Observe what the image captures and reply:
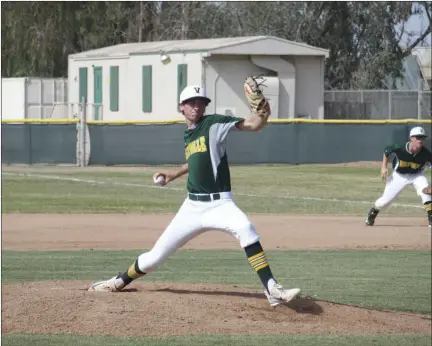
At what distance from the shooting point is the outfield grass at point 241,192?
21328 millimetres

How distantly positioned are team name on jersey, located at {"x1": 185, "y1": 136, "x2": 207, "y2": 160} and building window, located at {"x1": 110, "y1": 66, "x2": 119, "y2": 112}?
2679 cm

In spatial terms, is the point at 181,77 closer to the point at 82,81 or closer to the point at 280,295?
the point at 82,81

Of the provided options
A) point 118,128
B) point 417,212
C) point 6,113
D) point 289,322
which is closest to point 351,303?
point 289,322

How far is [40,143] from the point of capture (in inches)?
1249

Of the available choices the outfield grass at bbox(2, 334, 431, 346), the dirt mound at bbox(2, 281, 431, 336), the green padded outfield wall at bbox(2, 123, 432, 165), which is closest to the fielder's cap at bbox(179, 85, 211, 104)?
the dirt mound at bbox(2, 281, 431, 336)

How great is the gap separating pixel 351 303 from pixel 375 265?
307 centimetres

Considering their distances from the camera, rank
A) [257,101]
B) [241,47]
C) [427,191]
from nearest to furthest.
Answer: [257,101]
[427,191]
[241,47]

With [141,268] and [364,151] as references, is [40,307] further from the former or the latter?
[364,151]

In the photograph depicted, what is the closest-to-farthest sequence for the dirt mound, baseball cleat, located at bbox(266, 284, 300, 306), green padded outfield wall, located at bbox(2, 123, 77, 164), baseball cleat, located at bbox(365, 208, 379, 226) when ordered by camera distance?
1. the dirt mound
2. baseball cleat, located at bbox(266, 284, 300, 306)
3. baseball cleat, located at bbox(365, 208, 379, 226)
4. green padded outfield wall, located at bbox(2, 123, 77, 164)

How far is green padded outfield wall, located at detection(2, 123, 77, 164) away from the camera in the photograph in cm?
3158

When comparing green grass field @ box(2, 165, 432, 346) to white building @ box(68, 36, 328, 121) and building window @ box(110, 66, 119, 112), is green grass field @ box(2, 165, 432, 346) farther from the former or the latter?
building window @ box(110, 66, 119, 112)

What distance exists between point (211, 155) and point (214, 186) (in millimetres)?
254

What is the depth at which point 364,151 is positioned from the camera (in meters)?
33.0

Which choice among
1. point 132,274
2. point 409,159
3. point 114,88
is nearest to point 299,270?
point 132,274
